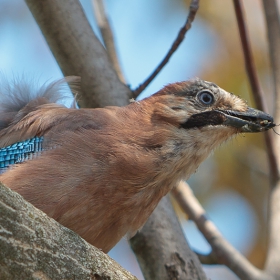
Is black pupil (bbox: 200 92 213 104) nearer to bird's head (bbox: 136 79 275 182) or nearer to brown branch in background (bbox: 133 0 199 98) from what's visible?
bird's head (bbox: 136 79 275 182)

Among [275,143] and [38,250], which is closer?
[38,250]

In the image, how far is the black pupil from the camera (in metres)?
5.43

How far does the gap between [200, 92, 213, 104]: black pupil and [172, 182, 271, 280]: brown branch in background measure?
1411mm

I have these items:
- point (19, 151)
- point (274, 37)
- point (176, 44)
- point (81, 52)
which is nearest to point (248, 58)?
point (274, 37)

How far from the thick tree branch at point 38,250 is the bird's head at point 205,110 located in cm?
214

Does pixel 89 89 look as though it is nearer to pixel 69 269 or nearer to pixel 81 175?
pixel 81 175

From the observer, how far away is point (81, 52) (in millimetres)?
6113

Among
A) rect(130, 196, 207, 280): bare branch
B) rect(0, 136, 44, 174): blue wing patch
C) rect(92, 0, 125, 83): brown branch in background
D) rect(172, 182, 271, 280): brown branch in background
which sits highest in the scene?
rect(92, 0, 125, 83): brown branch in background

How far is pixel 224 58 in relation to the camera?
33.7ft

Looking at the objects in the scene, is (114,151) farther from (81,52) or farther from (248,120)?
(81,52)

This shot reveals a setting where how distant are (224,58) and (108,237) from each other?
6.03 metres

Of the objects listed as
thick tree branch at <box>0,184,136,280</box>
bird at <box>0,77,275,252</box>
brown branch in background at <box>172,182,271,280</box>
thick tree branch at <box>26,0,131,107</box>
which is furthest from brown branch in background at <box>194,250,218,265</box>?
thick tree branch at <box>0,184,136,280</box>

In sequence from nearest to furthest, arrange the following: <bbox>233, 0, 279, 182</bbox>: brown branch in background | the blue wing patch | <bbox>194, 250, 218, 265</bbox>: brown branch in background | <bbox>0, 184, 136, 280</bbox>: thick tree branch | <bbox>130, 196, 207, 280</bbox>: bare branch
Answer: <bbox>0, 184, 136, 280</bbox>: thick tree branch
the blue wing patch
<bbox>130, 196, 207, 280</bbox>: bare branch
<bbox>194, 250, 218, 265</bbox>: brown branch in background
<bbox>233, 0, 279, 182</bbox>: brown branch in background

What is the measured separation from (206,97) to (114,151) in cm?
110
